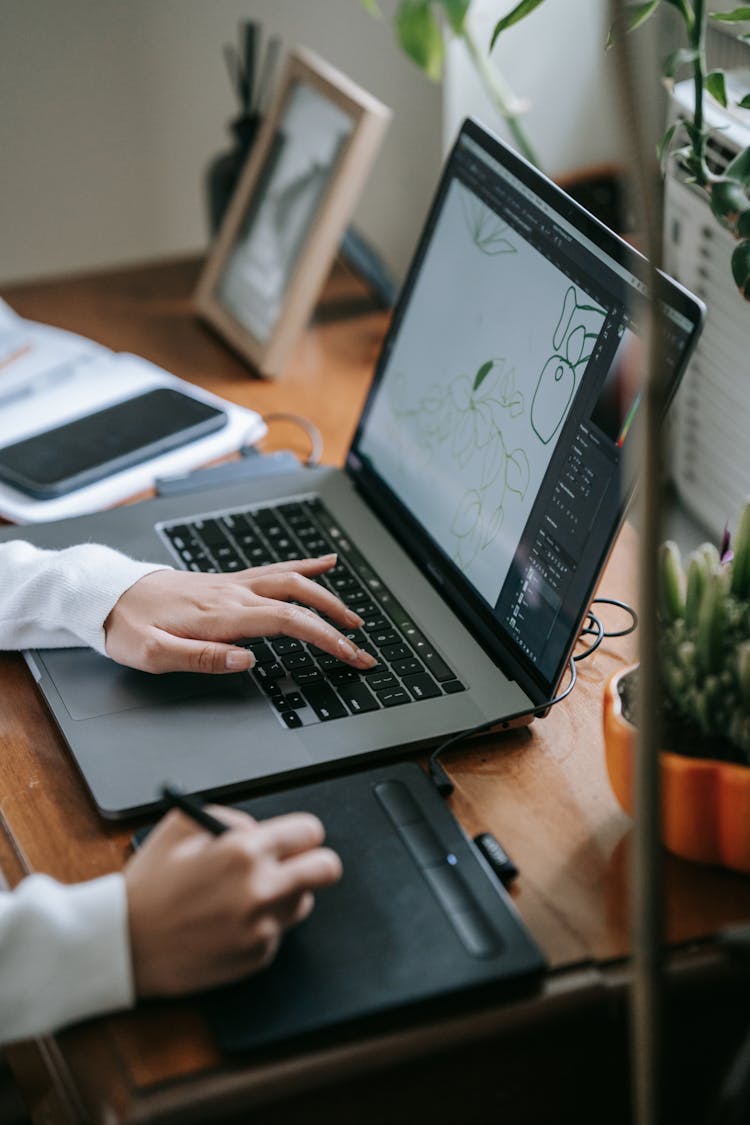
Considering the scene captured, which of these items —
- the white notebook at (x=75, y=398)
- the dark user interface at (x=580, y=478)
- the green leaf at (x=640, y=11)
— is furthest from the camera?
the white notebook at (x=75, y=398)

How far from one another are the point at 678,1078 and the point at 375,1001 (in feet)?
0.65

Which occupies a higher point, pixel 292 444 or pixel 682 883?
pixel 682 883

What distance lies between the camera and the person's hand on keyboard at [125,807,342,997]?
625 millimetres

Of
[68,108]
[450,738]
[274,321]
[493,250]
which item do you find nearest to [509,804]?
[450,738]

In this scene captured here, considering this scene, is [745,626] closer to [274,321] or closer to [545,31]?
[274,321]

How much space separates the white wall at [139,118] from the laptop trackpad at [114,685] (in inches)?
35.5

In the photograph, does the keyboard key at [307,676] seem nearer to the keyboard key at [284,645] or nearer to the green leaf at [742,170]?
the keyboard key at [284,645]

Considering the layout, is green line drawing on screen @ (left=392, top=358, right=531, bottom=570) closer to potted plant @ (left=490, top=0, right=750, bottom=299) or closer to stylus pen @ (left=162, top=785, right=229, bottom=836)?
potted plant @ (left=490, top=0, right=750, bottom=299)

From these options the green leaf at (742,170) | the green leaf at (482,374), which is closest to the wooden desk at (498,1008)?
the green leaf at (482,374)

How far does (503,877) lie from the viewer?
713 mm

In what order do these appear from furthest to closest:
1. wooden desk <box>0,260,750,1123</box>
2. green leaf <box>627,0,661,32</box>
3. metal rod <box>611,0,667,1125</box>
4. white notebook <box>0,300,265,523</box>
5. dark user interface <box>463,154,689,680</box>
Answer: white notebook <box>0,300,265,523</box>, green leaf <box>627,0,661,32</box>, dark user interface <box>463,154,689,680</box>, wooden desk <box>0,260,750,1123</box>, metal rod <box>611,0,667,1125</box>

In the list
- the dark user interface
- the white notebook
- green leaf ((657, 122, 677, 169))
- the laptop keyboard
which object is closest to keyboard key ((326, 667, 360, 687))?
the laptop keyboard

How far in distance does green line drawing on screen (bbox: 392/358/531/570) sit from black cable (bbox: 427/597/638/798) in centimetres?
10

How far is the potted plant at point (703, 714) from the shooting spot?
68 cm
